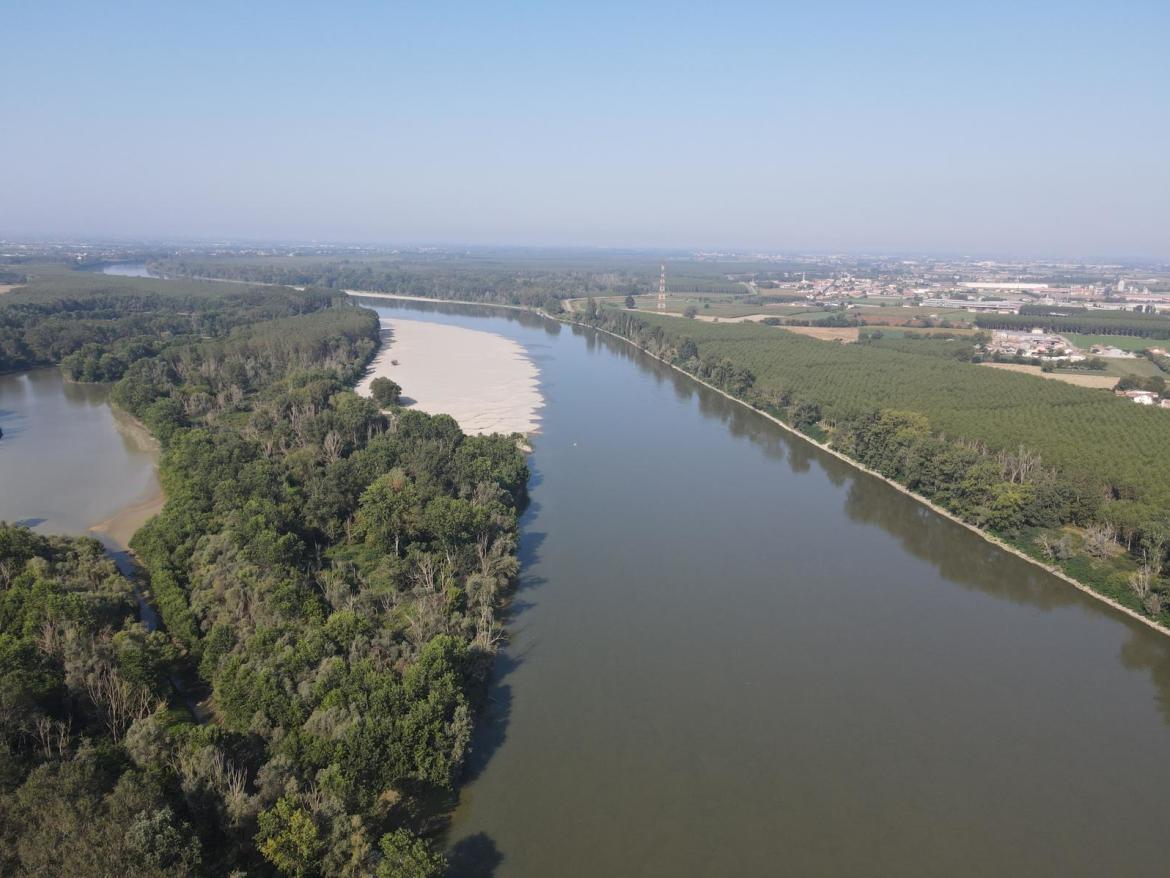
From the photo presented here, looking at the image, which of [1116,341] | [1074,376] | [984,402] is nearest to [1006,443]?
[984,402]

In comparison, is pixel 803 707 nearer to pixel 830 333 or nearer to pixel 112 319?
pixel 830 333

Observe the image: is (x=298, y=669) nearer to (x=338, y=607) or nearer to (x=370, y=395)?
(x=338, y=607)

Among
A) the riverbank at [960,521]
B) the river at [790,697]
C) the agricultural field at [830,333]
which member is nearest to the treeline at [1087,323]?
the agricultural field at [830,333]

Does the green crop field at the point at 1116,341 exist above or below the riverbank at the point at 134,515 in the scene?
above

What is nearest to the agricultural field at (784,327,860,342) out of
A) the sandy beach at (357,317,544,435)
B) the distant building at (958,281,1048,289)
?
the sandy beach at (357,317,544,435)

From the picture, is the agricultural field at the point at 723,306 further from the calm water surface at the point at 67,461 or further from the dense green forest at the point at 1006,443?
the calm water surface at the point at 67,461
